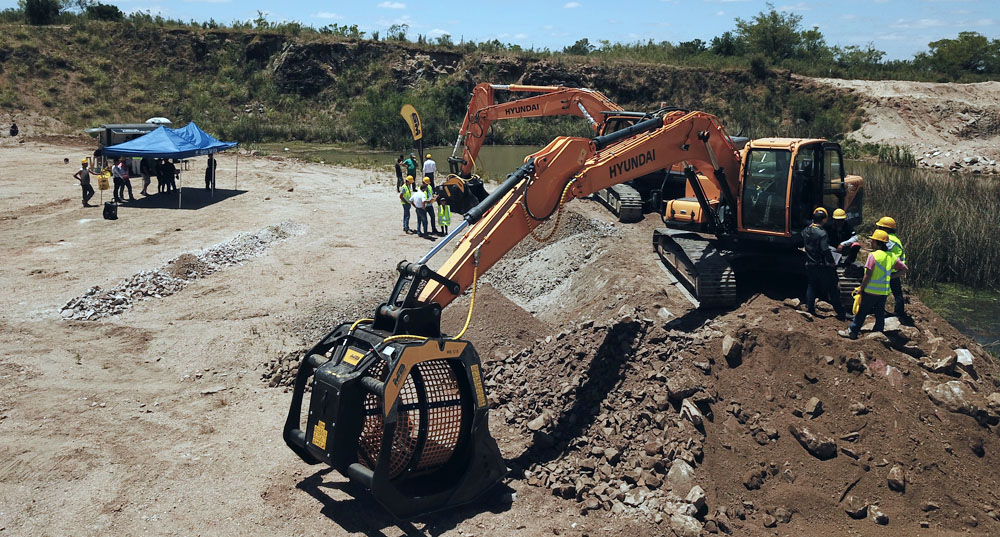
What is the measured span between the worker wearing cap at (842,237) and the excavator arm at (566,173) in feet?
5.50

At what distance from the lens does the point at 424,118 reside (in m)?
45.9

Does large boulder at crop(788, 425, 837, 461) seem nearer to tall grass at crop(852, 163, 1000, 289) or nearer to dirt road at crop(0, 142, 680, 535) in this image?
dirt road at crop(0, 142, 680, 535)

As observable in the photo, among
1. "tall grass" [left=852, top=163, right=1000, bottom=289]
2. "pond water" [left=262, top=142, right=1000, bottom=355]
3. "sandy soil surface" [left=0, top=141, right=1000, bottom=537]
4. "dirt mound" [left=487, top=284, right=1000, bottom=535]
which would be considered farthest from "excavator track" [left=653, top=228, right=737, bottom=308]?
"tall grass" [left=852, top=163, right=1000, bottom=289]

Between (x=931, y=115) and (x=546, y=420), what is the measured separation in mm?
49427

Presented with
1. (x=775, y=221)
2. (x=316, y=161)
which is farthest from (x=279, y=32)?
(x=775, y=221)

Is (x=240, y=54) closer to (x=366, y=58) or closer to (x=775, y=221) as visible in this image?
(x=366, y=58)

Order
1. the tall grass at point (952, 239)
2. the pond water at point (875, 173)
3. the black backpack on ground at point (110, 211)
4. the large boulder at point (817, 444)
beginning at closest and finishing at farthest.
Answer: the large boulder at point (817, 444)
the pond water at point (875, 173)
the tall grass at point (952, 239)
the black backpack on ground at point (110, 211)

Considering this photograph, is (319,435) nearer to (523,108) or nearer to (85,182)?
(523,108)

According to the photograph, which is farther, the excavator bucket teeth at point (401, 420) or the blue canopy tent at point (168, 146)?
the blue canopy tent at point (168, 146)

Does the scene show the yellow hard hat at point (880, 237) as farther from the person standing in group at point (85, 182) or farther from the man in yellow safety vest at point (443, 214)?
the person standing in group at point (85, 182)

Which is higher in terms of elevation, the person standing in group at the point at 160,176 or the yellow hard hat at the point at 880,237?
the yellow hard hat at the point at 880,237

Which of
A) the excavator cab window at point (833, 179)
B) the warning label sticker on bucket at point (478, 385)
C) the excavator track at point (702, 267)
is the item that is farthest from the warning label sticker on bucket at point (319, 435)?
the excavator cab window at point (833, 179)

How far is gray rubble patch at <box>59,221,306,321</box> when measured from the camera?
13281 mm

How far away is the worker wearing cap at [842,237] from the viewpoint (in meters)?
10.4
